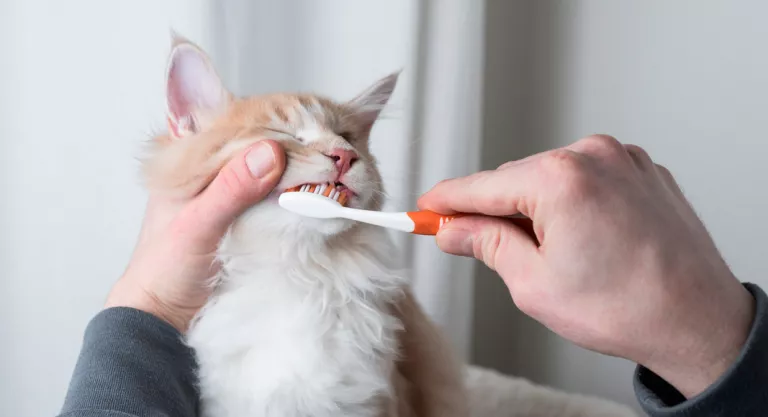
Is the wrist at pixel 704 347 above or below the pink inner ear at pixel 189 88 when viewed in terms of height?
below

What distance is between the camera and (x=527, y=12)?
224 cm

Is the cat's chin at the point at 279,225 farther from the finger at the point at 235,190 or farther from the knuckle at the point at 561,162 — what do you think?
the knuckle at the point at 561,162

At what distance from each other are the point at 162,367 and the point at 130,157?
54 centimetres

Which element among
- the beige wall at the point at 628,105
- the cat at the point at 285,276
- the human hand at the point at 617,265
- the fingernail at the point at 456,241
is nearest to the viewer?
the human hand at the point at 617,265

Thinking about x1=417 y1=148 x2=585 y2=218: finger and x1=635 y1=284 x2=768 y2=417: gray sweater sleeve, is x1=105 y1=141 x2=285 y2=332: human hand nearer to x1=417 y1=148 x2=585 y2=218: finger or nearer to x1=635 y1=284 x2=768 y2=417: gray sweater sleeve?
x1=417 y1=148 x2=585 y2=218: finger

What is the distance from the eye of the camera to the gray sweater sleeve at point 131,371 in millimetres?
745

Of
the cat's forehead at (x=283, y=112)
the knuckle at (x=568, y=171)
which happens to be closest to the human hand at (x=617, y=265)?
the knuckle at (x=568, y=171)

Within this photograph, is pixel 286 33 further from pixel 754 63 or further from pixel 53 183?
pixel 754 63

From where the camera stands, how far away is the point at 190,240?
2.83ft

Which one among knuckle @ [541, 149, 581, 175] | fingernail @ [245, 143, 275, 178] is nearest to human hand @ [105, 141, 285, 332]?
fingernail @ [245, 143, 275, 178]

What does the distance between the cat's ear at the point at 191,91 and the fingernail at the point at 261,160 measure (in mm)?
183

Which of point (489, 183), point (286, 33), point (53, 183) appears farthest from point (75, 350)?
point (489, 183)

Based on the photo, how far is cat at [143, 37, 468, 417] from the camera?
0.84 m

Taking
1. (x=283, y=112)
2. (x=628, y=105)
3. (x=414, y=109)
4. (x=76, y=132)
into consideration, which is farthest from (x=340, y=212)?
(x=628, y=105)
